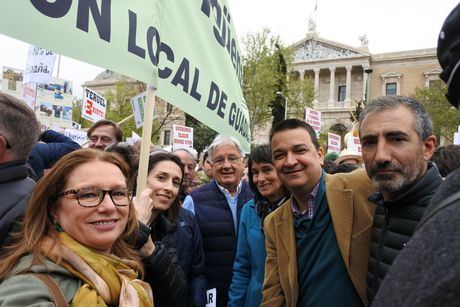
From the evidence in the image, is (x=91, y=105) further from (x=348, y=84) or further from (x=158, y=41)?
(x=348, y=84)

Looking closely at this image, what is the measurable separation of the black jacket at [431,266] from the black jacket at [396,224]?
3.76 ft

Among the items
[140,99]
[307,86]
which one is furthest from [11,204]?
[307,86]

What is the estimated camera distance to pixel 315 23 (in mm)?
56938

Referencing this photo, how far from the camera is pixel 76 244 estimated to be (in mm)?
1448

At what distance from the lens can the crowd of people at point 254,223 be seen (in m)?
1.29

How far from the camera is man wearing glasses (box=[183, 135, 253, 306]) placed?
3.25 meters

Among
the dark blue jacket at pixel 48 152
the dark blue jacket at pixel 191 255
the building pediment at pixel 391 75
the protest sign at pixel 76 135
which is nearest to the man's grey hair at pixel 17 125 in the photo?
the dark blue jacket at pixel 191 255

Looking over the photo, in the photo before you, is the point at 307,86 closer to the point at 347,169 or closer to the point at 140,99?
the point at 140,99

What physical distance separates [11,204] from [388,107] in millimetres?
1650

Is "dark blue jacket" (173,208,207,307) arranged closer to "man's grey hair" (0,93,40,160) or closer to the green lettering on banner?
the green lettering on banner

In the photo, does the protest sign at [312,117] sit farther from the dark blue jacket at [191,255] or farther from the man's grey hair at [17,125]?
the man's grey hair at [17,125]

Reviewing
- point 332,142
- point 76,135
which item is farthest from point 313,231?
point 332,142

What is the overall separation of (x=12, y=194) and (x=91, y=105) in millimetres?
7522

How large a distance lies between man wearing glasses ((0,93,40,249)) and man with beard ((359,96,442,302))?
4.90 ft
